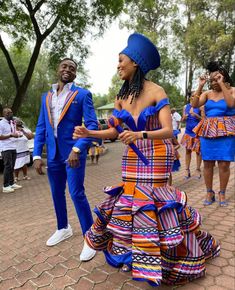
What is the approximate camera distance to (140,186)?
7.13 ft

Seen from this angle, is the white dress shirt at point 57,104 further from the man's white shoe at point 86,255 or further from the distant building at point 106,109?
the distant building at point 106,109

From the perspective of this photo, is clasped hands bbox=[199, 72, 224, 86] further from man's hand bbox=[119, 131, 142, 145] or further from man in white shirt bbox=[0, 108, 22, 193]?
man in white shirt bbox=[0, 108, 22, 193]

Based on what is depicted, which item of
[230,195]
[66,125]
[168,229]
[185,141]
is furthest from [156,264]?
[185,141]

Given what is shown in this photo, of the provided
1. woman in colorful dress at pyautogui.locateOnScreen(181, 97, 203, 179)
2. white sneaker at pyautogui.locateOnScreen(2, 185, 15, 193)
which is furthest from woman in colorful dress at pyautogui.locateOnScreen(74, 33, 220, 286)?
white sneaker at pyautogui.locateOnScreen(2, 185, 15, 193)

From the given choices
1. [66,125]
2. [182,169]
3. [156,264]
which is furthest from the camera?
[182,169]

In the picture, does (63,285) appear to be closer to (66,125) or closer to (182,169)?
(66,125)

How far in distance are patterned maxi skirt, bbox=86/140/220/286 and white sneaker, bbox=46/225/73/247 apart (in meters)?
1.05

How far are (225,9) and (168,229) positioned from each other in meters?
25.1

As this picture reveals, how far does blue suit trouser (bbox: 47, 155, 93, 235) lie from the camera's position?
2.91m

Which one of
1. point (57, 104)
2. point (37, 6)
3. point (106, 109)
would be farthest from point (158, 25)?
point (57, 104)

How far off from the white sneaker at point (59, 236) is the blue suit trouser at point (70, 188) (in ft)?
0.18

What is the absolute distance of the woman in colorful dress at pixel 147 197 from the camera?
2.03 m

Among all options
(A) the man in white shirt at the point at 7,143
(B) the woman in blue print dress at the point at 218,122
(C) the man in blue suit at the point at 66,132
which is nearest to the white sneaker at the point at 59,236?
(C) the man in blue suit at the point at 66,132

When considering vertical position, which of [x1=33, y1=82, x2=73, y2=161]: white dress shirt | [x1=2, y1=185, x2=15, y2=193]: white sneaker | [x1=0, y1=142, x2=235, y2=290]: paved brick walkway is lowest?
[x1=2, y1=185, x2=15, y2=193]: white sneaker
